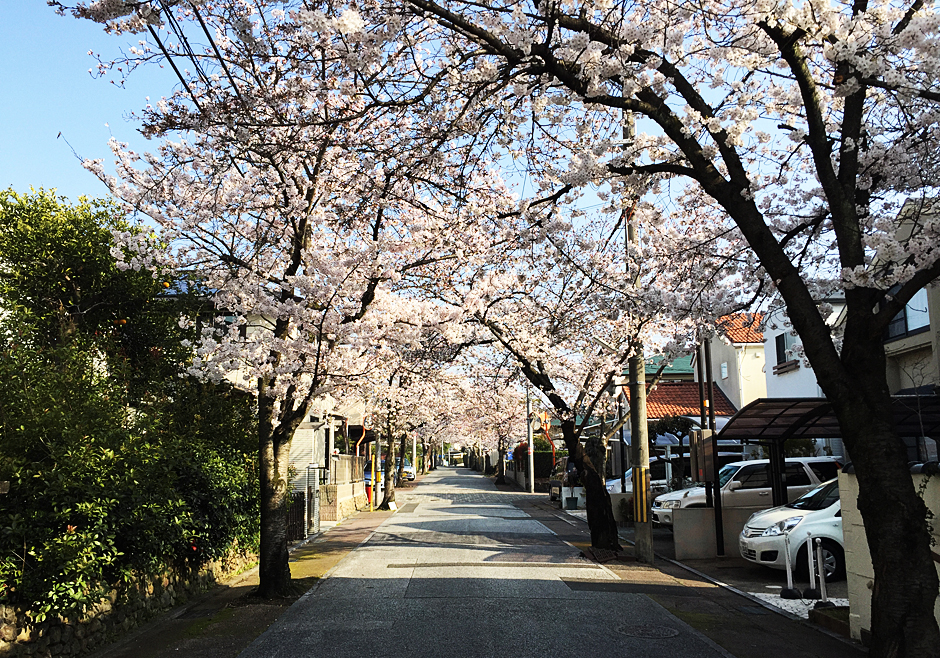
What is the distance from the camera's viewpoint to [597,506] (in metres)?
15.8

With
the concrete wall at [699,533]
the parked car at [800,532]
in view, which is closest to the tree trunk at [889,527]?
the parked car at [800,532]

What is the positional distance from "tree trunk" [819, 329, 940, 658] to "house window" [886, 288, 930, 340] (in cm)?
1259

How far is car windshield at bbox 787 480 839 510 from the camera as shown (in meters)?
12.2

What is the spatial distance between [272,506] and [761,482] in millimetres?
11691

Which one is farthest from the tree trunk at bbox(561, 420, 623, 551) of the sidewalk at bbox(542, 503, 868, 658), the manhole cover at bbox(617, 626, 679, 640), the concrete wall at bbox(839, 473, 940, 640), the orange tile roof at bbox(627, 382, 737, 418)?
the orange tile roof at bbox(627, 382, 737, 418)

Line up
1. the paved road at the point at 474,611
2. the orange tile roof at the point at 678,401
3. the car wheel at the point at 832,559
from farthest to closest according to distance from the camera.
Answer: the orange tile roof at the point at 678,401 < the car wheel at the point at 832,559 < the paved road at the point at 474,611

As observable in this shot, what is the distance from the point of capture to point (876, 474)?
586 centimetres

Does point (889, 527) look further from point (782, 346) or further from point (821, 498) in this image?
point (782, 346)

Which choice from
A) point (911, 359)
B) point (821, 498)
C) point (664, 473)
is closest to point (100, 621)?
point (821, 498)

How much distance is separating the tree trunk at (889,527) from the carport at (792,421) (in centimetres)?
433

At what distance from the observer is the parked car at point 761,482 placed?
17031 millimetres

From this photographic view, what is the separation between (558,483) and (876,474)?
2726cm

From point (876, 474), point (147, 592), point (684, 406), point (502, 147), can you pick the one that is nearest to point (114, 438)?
point (147, 592)

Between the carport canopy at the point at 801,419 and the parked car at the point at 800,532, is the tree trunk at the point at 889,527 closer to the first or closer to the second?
the carport canopy at the point at 801,419
